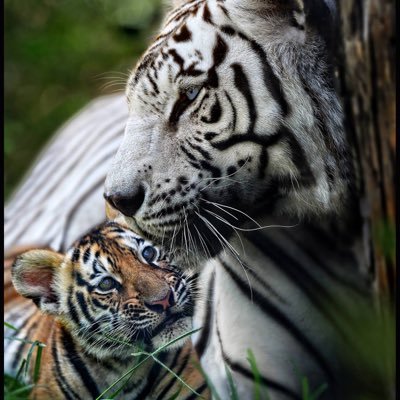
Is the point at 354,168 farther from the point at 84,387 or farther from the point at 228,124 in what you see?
the point at 84,387

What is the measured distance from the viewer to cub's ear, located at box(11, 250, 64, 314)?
4.90ft

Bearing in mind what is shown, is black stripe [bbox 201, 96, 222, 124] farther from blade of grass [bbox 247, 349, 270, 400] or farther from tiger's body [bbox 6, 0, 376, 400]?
blade of grass [bbox 247, 349, 270, 400]

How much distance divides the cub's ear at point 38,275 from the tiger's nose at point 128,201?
6.2 inches

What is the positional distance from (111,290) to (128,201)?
6.7 inches

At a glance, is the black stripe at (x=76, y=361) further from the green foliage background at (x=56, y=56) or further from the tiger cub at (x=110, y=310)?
the green foliage background at (x=56, y=56)

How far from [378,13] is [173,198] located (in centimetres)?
50

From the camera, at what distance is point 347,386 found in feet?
5.85

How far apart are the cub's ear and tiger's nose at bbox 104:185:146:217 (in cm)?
16

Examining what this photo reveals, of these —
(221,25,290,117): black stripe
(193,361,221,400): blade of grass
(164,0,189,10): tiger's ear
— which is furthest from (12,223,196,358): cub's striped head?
(164,0,189,10): tiger's ear

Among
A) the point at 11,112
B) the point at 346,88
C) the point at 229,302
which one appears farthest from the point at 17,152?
the point at 346,88

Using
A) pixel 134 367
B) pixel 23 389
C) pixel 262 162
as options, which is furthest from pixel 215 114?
pixel 23 389

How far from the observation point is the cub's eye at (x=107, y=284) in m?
1.47

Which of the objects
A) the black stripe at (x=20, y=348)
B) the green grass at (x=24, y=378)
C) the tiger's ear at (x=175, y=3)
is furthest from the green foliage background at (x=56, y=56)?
the green grass at (x=24, y=378)

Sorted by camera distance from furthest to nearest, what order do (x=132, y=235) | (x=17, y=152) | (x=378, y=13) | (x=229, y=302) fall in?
(x=17, y=152) → (x=229, y=302) → (x=132, y=235) → (x=378, y=13)
